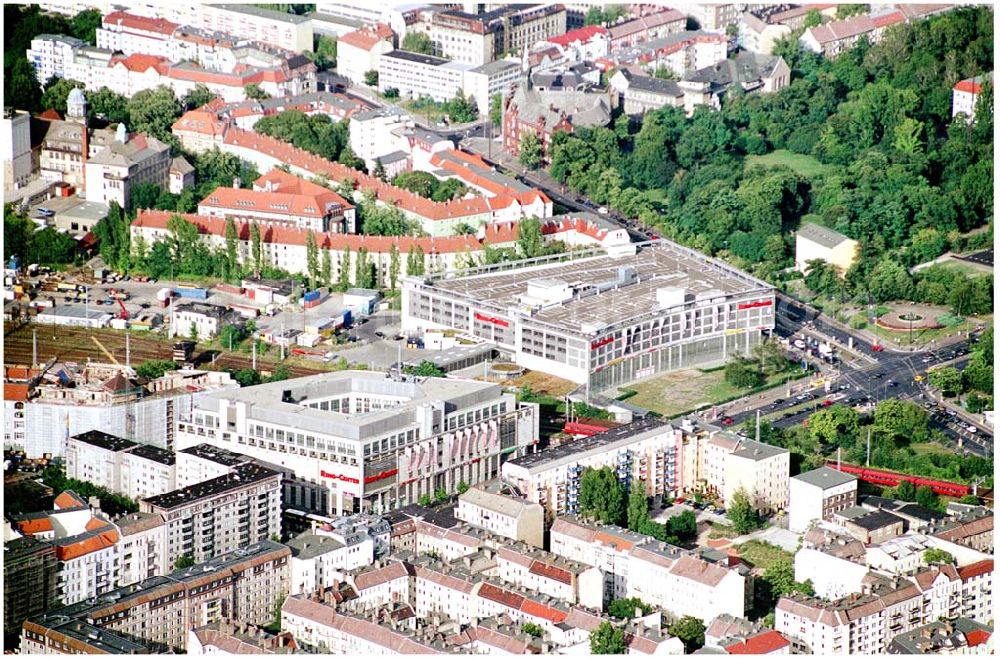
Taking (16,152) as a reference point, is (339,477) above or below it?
below

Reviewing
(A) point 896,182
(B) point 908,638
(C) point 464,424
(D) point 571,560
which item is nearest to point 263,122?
(A) point 896,182

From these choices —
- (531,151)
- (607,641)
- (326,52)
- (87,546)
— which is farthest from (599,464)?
(326,52)

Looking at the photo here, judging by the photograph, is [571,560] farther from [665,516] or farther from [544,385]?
[544,385]

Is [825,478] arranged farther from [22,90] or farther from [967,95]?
[22,90]

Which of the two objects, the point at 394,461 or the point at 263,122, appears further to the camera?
the point at 263,122

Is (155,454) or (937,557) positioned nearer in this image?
(937,557)

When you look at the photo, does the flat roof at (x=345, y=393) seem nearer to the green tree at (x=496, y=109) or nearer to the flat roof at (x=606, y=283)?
the flat roof at (x=606, y=283)

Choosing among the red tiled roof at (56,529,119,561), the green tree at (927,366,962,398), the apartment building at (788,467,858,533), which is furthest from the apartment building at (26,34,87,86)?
the apartment building at (788,467,858,533)

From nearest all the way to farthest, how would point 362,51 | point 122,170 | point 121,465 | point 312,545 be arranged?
point 312,545 < point 121,465 < point 122,170 < point 362,51
